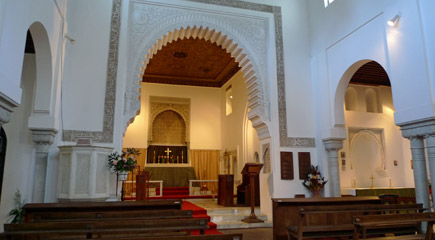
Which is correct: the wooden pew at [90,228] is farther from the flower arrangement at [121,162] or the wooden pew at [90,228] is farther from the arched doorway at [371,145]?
the arched doorway at [371,145]

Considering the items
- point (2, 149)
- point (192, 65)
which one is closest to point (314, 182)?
point (2, 149)

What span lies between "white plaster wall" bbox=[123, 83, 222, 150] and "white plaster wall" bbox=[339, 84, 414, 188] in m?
5.69

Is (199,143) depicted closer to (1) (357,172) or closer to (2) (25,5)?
(1) (357,172)

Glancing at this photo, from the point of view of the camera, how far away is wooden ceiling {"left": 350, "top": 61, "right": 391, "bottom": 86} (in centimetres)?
988

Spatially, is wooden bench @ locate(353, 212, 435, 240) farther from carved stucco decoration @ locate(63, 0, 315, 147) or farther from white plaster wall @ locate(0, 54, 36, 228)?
white plaster wall @ locate(0, 54, 36, 228)

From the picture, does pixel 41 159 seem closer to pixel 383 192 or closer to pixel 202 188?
pixel 202 188

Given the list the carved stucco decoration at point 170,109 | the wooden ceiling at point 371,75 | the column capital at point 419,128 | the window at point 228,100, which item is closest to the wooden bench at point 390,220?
the column capital at point 419,128

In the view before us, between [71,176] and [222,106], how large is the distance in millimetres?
9324

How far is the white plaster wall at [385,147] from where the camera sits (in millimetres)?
11070

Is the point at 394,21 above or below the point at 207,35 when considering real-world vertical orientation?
below

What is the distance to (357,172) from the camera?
11125 mm

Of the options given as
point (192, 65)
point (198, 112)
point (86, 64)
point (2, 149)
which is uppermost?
point (192, 65)

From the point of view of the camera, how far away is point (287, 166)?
8203 mm

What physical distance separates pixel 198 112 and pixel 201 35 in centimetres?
633
